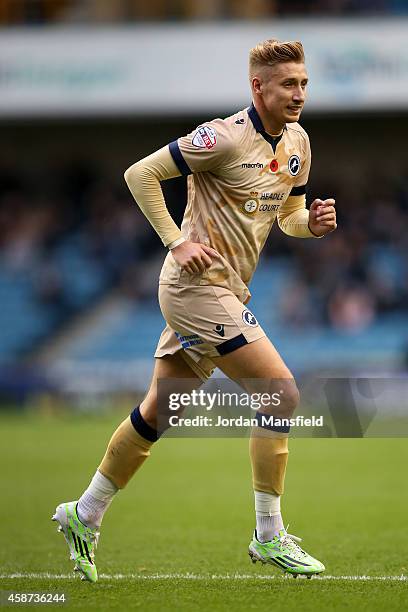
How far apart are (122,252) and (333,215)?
15981mm

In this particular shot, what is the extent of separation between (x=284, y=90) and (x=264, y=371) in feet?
4.29

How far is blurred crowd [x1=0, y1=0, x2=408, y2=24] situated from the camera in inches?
782

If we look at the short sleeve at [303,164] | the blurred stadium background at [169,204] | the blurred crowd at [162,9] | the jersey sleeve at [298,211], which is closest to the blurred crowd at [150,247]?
the blurred stadium background at [169,204]

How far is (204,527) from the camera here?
Answer: 779cm

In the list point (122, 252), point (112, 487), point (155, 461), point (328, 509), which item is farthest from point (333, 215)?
point (122, 252)

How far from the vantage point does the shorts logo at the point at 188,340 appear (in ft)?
17.7

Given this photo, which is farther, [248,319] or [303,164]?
[303,164]

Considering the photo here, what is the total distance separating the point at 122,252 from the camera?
846 inches

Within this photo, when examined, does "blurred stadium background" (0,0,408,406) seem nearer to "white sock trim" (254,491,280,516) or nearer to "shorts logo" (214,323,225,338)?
"white sock trim" (254,491,280,516)

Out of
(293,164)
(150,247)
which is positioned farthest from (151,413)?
(150,247)

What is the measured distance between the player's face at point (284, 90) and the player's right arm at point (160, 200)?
54cm

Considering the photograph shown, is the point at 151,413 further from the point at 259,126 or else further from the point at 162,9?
the point at 162,9

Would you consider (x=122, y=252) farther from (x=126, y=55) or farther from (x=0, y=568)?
(x=0, y=568)

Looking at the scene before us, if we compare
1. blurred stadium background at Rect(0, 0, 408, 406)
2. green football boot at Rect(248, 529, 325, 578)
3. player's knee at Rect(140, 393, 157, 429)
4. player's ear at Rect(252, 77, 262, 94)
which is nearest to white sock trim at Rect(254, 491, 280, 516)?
green football boot at Rect(248, 529, 325, 578)
